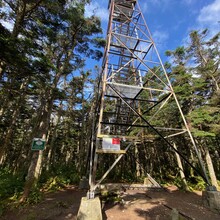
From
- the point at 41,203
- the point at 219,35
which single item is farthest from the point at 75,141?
the point at 219,35

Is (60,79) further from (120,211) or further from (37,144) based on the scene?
(120,211)

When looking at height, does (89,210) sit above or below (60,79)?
below

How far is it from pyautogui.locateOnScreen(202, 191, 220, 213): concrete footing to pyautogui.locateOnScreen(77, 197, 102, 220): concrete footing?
3.70m

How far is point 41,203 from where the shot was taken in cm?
618

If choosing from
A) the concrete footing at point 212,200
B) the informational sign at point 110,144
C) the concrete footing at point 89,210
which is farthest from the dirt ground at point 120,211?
the informational sign at point 110,144

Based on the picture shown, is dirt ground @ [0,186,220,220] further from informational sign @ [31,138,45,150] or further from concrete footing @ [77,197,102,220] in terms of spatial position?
informational sign @ [31,138,45,150]

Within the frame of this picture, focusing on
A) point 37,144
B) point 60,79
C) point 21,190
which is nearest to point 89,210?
point 37,144

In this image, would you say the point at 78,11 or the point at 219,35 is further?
the point at 219,35

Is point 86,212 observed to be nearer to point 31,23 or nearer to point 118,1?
point 31,23

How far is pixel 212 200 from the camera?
468 cm

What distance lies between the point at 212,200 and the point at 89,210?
4.02 m

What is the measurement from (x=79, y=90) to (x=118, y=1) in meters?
9.10

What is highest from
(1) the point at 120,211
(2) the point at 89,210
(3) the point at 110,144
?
(3) the point at 110,144

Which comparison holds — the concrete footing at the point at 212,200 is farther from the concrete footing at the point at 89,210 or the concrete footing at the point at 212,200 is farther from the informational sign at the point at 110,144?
the concrete footing at the point at 89,210
